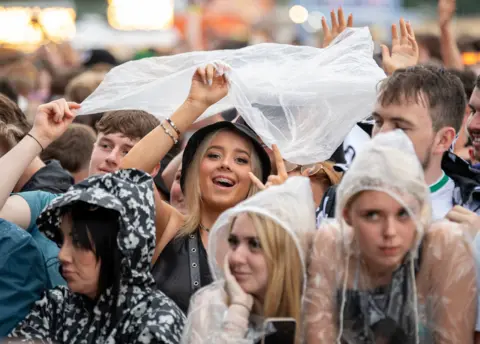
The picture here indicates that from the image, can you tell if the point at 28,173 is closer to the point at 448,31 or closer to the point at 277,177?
the point at 277,177

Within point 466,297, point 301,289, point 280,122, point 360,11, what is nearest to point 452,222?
point 466,297

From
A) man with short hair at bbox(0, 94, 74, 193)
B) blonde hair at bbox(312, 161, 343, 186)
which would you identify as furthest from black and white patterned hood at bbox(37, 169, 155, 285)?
blonde hair at bbox(312, 161, 343, 186)

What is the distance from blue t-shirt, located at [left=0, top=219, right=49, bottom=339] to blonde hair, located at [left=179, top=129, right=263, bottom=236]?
714 millimetres

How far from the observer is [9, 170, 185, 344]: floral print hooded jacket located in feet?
12.6

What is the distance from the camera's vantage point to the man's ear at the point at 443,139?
13.6 feet

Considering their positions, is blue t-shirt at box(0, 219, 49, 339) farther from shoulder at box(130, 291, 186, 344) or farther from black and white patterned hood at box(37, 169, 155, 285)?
shoulder at box(130, 291, 186, 344)

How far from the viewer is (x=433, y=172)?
4.21m

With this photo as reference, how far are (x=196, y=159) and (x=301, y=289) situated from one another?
140 centimetres

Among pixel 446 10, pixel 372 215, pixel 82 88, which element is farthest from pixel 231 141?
pixel 82 88

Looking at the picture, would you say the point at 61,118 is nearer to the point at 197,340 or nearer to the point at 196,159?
the point at 196,159

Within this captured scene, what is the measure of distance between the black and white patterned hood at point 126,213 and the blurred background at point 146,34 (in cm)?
394

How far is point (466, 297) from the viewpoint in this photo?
11.3 feet

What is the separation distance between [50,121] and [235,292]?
142 cm

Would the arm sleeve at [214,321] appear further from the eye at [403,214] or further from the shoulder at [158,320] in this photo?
the eye at [403,214]
